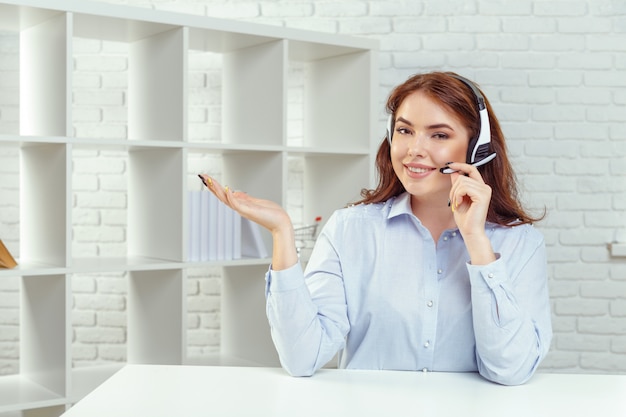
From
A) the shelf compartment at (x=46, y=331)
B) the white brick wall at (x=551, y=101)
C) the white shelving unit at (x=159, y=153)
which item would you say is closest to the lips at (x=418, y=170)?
the white shelving unit at (x=159, y=153)

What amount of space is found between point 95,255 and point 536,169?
6.57 feet

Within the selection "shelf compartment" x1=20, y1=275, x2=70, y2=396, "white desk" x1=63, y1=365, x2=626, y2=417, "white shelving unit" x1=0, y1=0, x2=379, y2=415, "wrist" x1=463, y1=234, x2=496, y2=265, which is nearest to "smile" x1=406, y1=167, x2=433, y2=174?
"wrist" x1=463, y1=234, x2=496, y2=265

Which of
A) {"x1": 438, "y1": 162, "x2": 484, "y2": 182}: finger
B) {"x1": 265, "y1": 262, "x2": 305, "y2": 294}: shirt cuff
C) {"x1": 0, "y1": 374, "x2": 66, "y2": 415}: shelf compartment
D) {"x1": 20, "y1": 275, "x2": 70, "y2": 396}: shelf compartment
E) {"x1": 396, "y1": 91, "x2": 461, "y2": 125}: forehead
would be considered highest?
{"x1": 396, "y1": 91, "x2": 461, "y2": 125}: forehead

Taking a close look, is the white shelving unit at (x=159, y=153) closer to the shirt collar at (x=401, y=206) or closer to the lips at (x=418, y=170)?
the shirt collar at (x=401, y=206)

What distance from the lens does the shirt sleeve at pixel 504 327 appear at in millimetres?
1543

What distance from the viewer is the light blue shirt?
1603mm

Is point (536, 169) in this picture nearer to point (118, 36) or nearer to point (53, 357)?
point (118, 36)

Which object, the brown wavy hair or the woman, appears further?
the brown wavy hair

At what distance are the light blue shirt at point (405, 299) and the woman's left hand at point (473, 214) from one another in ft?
0.11

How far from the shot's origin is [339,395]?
1.40m

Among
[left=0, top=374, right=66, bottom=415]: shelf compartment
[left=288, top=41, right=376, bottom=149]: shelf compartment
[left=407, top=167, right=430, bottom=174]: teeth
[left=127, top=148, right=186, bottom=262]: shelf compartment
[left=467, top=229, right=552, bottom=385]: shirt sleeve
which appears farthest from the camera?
[left=288, top=41, right=376, bottom=149]: shelf compartment

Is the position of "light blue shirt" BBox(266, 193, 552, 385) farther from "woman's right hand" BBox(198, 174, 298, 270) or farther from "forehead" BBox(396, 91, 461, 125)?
"forehead" BBox(396, 91, 461, 125)

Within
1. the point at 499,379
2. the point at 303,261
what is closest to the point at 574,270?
the point at 303,261

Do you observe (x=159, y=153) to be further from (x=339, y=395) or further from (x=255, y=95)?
(x=339, y=395)
